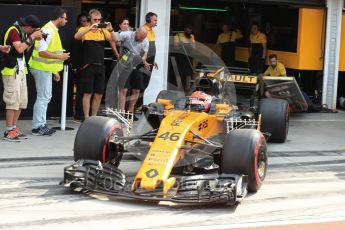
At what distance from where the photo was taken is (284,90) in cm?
1396

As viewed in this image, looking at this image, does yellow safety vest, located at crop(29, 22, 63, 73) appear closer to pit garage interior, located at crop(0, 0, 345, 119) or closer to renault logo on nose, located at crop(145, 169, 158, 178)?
pit garage interior, located at crop(0, 0, 345, 119)

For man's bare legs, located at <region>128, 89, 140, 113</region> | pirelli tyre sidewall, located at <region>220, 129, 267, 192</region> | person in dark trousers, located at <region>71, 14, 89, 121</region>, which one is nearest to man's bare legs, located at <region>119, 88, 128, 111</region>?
man's bare legs, located at <region>128, 89, 140, 113</region>

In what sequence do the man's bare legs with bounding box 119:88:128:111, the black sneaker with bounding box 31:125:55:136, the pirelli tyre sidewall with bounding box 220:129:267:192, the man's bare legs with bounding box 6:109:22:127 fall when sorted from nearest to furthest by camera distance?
1. the pirelli tyre sidewall with bounding box 220:129:267:192
2. the man's bare legs with bounding box 6:109:22:127
3. the black sneaker with bounding box 31:125:55:136
4. the man's bare legs with bounding box 119:88:128:111

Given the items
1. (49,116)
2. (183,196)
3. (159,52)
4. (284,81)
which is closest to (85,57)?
(49,116)

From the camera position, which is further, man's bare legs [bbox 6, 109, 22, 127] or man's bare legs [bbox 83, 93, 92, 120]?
man's bare legs [bbox 83, 93, 92, 120]

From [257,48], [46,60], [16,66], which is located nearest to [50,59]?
[46,60]

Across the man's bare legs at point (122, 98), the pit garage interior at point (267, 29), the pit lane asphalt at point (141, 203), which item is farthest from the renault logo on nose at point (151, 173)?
the pit garage interior at point (267, 29)

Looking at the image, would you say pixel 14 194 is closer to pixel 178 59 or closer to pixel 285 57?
pixel 178 59

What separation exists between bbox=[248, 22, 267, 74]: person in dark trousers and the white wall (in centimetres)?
276

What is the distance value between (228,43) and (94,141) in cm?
937

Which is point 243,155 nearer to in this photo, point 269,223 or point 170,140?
point 170,140

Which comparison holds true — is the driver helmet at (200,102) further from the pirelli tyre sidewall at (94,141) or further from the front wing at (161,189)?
the front wing at (161,189)

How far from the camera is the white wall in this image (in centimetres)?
1427

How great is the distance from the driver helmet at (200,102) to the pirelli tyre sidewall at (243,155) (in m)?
0.96
